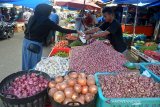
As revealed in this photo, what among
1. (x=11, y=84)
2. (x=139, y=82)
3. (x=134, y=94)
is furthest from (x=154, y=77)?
(x=11, y=84)

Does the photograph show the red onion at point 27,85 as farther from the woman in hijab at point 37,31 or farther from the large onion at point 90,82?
the woman in hijab at point 37,31

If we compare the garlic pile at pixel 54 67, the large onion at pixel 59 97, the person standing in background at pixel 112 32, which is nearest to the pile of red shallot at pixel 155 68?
the garlic pile at pixel 54 67

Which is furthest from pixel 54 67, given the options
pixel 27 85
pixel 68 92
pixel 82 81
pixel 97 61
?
pixel 68 92

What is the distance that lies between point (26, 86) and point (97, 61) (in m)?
1.35

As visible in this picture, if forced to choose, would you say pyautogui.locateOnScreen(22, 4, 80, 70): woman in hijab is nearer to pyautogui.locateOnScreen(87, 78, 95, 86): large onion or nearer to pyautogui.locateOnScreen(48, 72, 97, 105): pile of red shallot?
pyautogui.locateOnScreen(48, 72, 97, 105): pile of red shallot

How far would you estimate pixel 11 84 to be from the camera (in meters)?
3.01

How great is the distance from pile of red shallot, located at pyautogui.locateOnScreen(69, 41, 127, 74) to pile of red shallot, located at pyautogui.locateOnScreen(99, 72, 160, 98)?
57 cm

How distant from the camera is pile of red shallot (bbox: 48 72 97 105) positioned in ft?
7.88

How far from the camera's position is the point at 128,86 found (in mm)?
2656

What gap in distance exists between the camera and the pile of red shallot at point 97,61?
3.54m

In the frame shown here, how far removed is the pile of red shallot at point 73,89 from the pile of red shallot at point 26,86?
0.89ft

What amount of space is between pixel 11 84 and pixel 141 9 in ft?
45.4

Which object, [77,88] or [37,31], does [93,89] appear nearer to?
[77,88]

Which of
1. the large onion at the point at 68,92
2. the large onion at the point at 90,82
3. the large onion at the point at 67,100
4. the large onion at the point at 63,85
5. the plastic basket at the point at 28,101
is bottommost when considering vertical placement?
the plastic basket at the point at 28,101
